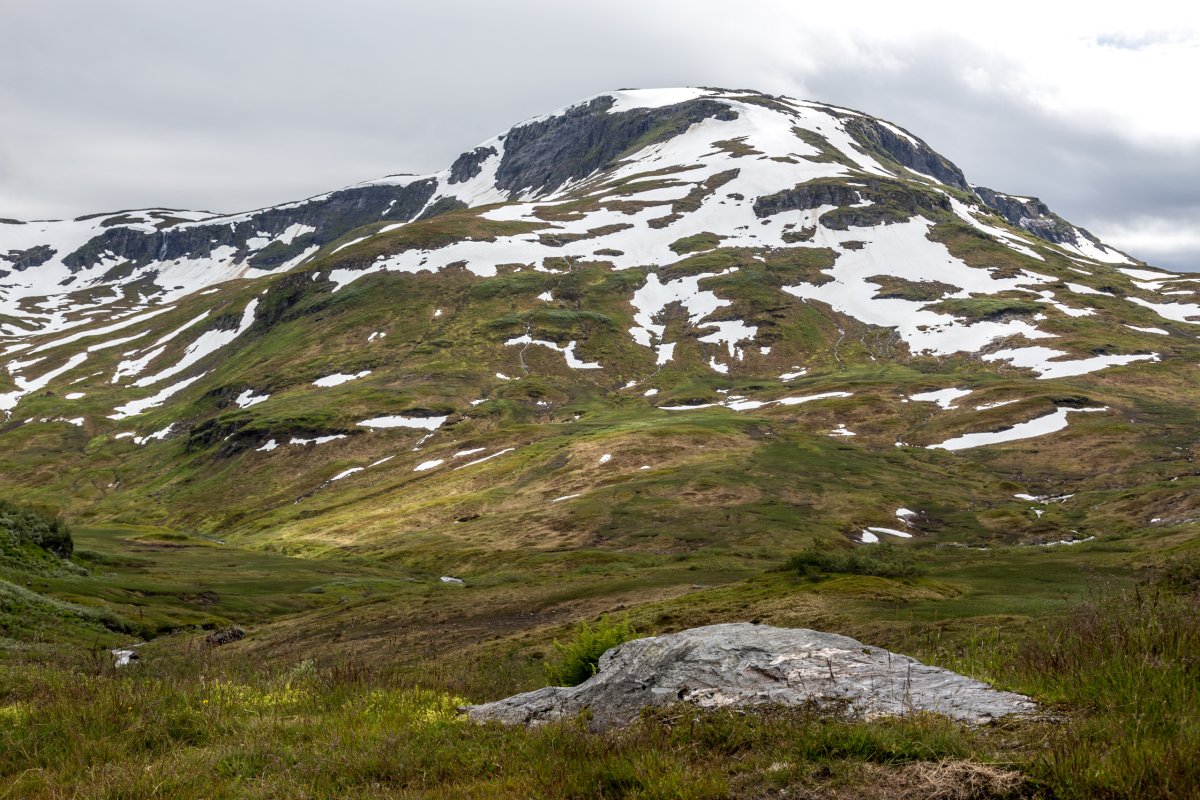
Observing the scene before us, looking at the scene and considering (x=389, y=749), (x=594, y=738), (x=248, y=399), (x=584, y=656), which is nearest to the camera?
(x=594, y=738)

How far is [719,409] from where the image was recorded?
13225cm

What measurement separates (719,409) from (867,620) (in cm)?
11050

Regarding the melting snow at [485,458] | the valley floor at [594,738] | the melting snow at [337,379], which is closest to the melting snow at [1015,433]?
the melting snow at [485,458]

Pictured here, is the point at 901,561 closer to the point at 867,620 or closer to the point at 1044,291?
the point at 867,620

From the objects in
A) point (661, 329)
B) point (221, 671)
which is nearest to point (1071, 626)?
point (221, 671)

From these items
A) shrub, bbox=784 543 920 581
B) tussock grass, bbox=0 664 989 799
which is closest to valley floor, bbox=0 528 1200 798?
tussock grass, bbox=0 664 989 799

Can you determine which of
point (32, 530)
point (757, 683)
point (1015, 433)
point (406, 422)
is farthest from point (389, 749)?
point (406, 422)

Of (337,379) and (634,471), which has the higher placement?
(337,379)

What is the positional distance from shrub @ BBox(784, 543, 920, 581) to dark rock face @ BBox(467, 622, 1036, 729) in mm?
24237

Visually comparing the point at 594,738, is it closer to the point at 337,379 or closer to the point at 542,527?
the point at 542,527

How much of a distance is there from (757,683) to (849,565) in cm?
2713

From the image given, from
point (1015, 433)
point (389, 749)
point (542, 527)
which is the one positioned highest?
point (389, 749)

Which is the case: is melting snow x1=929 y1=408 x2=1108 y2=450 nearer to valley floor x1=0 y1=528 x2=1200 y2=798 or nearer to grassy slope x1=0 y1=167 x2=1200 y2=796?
grassy slope x1=0 y1=167 x2=1200 y2=796

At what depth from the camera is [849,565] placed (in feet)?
113
